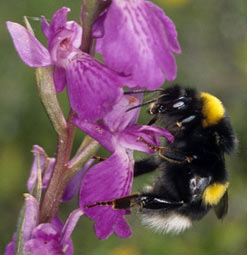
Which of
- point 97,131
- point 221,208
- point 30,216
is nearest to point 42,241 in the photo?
point 30,216

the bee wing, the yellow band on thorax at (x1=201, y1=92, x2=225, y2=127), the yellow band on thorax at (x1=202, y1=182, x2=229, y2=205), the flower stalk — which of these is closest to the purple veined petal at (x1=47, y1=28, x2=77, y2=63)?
the flower stalk

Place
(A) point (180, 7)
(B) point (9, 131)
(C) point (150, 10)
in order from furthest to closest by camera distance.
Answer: (A) point (180, 7), (B) point (9, 131), (C) point (150, 10)

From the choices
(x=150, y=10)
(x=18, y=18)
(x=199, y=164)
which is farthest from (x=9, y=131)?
(x=150, y=10)

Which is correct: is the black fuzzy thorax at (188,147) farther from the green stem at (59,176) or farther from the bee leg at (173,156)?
the green stem at (59,176)

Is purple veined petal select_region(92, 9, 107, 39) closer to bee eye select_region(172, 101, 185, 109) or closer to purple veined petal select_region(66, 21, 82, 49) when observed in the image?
purple veined petal select_region(66, 21, 82, 49)

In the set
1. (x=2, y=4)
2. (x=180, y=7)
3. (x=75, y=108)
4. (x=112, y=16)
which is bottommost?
(x=180, y=7)

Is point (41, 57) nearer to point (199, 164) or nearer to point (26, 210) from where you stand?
point (26, 210)

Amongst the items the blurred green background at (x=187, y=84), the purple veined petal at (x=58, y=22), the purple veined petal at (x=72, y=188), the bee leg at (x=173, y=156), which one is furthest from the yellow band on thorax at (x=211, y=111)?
the blurred green background at (x=187, y=84)
